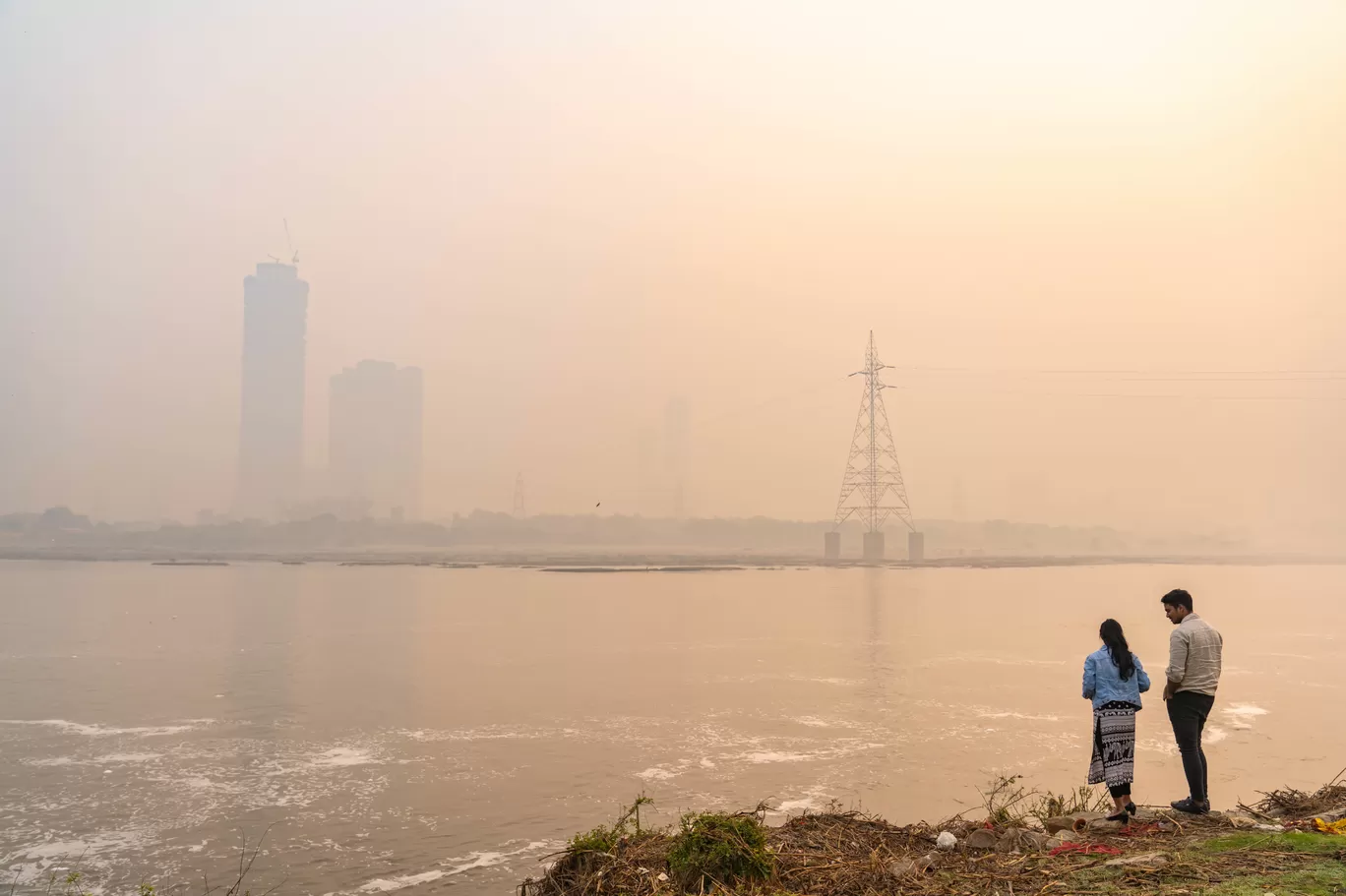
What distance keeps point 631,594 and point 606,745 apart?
52.2m

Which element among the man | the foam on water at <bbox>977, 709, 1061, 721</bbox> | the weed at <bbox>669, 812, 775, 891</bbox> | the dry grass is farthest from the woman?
the foam on water at <bbox>977, 709, 1061, 721</bbox>

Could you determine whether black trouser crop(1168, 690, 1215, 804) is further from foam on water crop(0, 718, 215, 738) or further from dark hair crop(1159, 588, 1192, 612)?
foam on water crop(0, 718, 215, 738)

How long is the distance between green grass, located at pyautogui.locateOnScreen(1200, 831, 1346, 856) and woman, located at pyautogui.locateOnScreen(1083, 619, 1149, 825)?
46.4 inches

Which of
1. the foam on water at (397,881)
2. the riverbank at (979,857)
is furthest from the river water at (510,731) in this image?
the riverbank at (979,857)

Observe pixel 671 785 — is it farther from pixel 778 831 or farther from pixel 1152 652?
pixel 1152 652

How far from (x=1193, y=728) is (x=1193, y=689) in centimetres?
34

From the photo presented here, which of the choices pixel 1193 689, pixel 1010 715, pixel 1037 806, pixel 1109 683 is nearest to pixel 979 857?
pixel 1109 683

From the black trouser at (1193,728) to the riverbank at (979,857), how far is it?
296mm

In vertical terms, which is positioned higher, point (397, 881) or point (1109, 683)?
point (1109, 683)

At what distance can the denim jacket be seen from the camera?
827 cm

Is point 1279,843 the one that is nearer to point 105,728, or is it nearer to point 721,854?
point 721,854

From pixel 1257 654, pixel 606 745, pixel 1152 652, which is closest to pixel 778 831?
pixel 606 745

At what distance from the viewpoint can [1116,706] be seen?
327 inches

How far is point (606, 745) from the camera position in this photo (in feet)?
55.7
